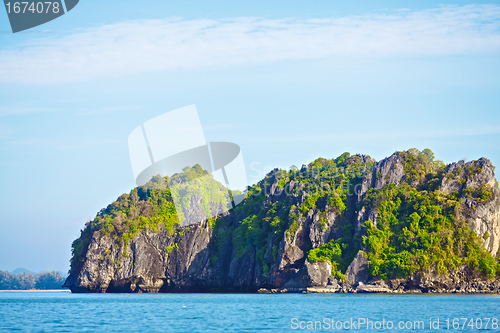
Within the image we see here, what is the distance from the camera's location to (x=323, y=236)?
76438 millimetres

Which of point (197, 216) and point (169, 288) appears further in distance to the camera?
point (197, 216)

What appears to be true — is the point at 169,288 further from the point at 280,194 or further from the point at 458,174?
the point at 458,174

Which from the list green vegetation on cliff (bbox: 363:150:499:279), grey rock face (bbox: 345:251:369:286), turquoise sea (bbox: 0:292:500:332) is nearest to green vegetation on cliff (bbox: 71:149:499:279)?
green vegetation on cliff (bbox: 363:150:499:279)

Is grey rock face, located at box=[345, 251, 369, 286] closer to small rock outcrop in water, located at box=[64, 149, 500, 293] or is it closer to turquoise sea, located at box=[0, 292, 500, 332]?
small rock outcrop in water, located at box=[64, 149, 500, 293]

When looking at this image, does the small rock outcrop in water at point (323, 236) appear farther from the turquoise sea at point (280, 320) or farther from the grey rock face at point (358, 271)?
the turquoise sea at point (280, 320)

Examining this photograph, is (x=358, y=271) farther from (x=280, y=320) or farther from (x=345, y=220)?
(x=280, y=320)

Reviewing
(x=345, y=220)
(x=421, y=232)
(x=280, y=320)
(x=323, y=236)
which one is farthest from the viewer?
(x=345, y=220)

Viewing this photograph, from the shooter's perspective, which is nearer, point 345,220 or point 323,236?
point 323,236

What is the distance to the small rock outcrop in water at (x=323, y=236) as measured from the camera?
69188 mm

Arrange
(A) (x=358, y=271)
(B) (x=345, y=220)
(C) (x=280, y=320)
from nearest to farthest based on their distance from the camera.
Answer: (C) (x=280, y=320), (A) (x=358, y=271), (B) (x=345, y=220)

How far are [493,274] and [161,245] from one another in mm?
50361

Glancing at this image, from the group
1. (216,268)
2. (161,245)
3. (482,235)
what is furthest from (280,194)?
(482,235)

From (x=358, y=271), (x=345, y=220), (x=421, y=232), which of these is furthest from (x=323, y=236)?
(x=421, y=232)

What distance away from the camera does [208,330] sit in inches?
1153
